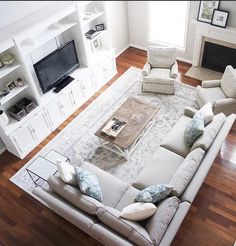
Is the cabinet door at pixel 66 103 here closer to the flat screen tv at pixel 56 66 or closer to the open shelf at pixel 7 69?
the flat screen tv at pixel 56 66

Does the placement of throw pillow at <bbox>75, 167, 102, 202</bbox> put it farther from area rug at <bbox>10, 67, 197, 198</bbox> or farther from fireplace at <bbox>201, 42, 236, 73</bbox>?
fireplace at <bbox>201, 42, 236, 73</bbox>

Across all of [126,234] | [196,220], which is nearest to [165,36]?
[196,220]

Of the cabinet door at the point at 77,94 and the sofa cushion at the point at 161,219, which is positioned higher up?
the sofa cushion at the point at 161,219

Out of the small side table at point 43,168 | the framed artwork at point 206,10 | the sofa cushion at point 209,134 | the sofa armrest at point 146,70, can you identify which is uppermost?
the framed artwork at point 206,10

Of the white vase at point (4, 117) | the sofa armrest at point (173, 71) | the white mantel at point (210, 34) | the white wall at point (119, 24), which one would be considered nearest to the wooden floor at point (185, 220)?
the white vase at point (4, 117)

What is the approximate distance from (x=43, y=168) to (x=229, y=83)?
3.21 meters

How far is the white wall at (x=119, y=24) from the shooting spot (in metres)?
6.00

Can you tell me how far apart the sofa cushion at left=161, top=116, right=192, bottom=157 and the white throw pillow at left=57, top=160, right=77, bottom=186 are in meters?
1.44

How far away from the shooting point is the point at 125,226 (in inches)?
115

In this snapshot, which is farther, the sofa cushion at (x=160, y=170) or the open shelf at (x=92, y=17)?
the open shelf at (x=92, y=17)

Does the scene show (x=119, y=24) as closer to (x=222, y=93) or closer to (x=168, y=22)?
(x=168, y=22)

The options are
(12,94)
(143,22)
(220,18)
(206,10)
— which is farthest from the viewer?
(143,22)

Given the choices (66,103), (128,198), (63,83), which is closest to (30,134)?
(66,103)

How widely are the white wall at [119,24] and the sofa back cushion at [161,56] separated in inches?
48.6
